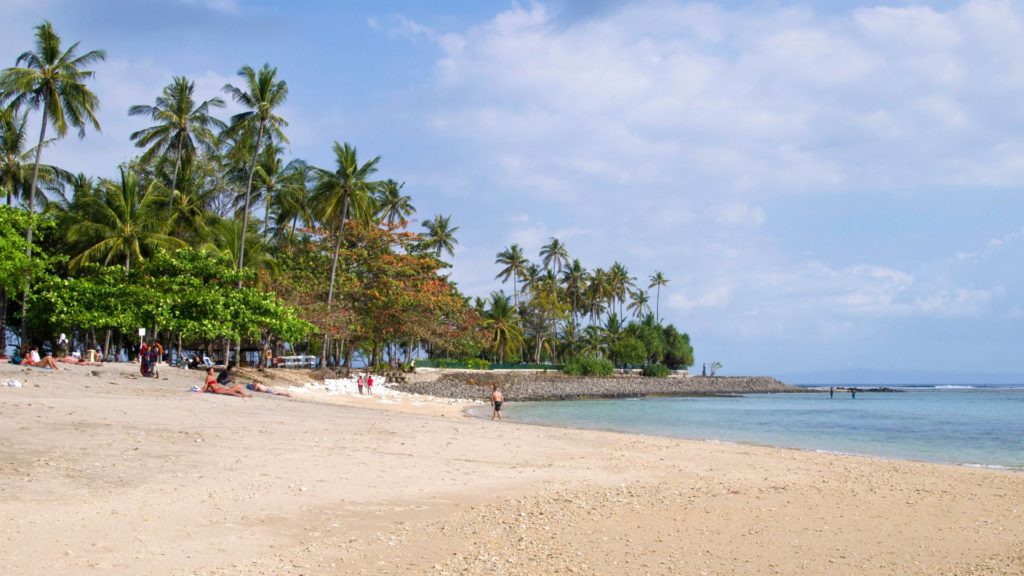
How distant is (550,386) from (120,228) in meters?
34.2

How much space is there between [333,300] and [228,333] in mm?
16425

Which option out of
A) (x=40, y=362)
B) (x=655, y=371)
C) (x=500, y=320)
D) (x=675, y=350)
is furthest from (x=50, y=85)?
(x=675, y=350)

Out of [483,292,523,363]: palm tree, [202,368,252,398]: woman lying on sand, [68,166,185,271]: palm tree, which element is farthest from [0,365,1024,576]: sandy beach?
[483,292,523,363]: palm tree

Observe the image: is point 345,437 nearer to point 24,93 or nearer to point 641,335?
point 24,93

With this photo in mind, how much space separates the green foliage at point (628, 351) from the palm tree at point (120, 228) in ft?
198

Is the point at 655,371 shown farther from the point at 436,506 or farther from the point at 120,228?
the point at 436,506

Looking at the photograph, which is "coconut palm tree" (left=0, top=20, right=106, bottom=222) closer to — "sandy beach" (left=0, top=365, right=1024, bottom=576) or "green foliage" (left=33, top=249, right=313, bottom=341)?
"green foliage" (left=33, top=249, right=313, bottom=341)

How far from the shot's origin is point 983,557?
7.96m

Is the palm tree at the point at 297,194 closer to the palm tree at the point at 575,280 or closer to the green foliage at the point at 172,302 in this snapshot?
the green foliage at the point at 172,302

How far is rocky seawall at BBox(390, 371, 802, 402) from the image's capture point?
157ft

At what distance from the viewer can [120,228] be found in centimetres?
3569

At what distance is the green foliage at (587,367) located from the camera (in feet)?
248

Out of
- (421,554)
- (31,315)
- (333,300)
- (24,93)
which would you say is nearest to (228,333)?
(31,315)

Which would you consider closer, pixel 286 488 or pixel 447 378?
pixel 286 488
